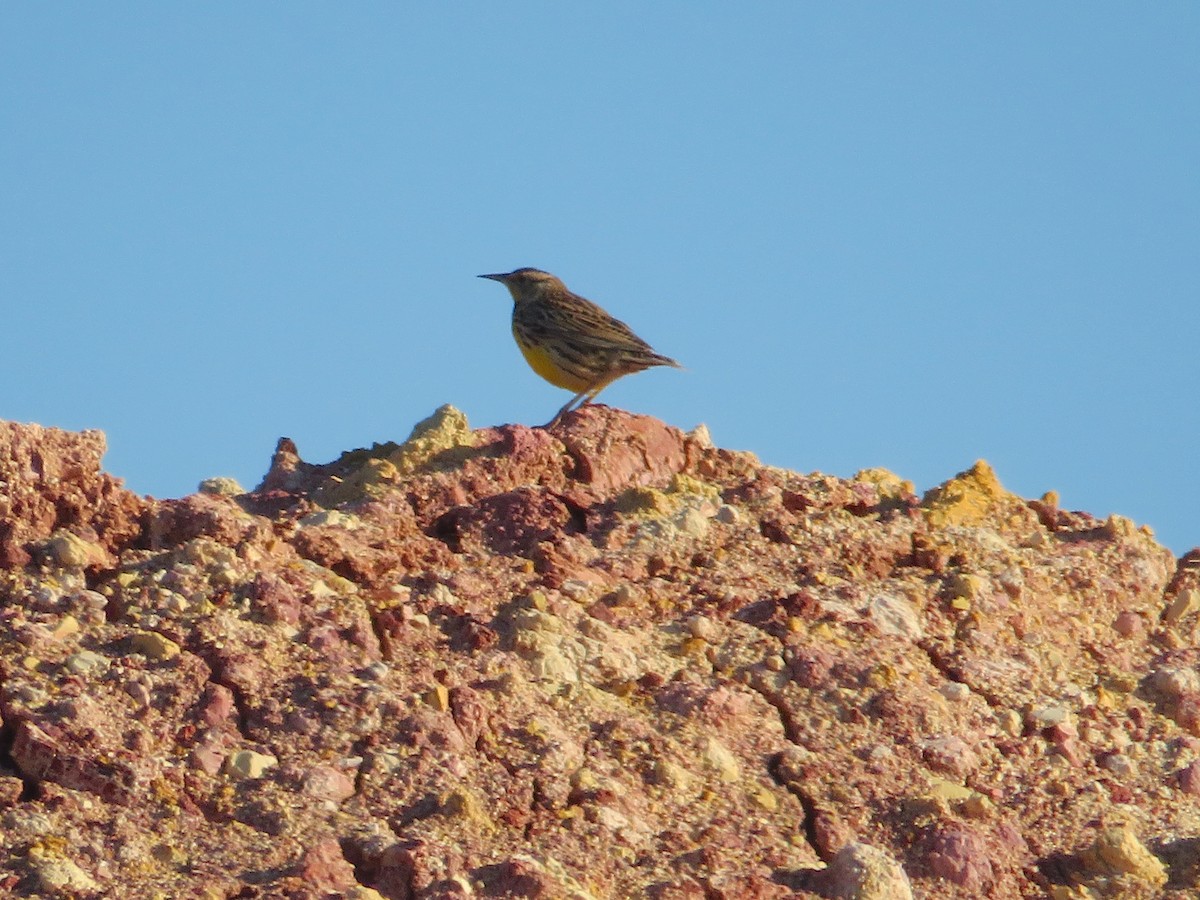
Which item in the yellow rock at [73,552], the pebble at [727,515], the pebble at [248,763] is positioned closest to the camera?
the pebble at [248,763]

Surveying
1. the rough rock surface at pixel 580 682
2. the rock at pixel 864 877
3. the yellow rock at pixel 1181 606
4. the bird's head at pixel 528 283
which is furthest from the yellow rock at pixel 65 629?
the bird's head at pixel 528 283

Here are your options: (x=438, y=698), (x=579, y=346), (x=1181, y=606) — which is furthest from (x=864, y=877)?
(x=579, y=346)

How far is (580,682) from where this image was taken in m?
6.21

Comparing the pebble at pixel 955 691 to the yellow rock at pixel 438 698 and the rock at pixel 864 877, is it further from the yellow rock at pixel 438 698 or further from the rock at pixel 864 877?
the yellow rock at pixel 438 698

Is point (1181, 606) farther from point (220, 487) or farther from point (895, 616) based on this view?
point (220, 487)

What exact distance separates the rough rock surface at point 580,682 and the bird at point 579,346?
3102 millimetres

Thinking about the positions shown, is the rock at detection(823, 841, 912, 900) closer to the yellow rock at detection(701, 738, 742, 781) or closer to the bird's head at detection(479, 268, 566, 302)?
the yellow rock at detection(701, 738, 742, 781)

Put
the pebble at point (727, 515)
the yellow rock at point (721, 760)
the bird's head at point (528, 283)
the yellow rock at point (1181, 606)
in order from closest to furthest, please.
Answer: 1. the yellow rock at point (721, 760)
2. the pebble at point (727, 515)
3. the yellow rock at point (1181, 606)
4. the bird's head at point (528, 283)

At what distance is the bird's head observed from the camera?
41.0ft

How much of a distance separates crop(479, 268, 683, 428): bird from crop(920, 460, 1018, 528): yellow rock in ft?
10.0

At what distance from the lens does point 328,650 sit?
6039 mm

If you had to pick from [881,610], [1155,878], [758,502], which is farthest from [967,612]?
[1155,878]

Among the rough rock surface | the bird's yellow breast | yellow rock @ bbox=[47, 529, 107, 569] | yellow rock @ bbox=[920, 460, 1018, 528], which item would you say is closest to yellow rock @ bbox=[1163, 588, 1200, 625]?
the rough rock surface

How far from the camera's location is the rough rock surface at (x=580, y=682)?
17.5 ft
